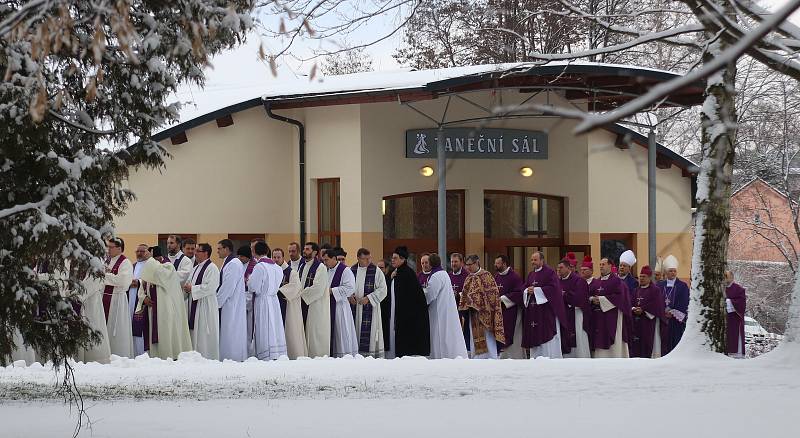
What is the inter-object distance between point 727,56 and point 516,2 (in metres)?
24.6

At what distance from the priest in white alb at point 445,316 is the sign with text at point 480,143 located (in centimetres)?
486

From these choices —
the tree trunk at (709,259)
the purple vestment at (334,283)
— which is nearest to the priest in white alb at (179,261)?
the purple vestment at (334,283)

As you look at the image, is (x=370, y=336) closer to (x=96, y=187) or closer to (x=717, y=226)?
(x=717, y=226)

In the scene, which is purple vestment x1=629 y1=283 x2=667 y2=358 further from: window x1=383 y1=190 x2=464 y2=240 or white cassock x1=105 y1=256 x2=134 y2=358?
white cassock x1=105 y1=256 x2=134 y2=358

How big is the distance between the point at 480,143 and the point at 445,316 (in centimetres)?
595

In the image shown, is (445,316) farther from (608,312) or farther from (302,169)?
(302,169)

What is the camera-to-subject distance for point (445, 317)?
19.5m

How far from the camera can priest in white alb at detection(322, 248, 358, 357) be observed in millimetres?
19516

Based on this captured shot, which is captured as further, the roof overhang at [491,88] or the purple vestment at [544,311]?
the roof overhang at [491,88]

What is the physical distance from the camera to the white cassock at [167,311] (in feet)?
60.7

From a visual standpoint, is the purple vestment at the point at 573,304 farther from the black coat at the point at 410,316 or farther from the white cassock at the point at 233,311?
the white cassock at the point at 233,311

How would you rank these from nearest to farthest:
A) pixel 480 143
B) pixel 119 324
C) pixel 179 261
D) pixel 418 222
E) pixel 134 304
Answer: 1. pixel 119 324
2. pixel 134 304
3. pixel 179 261
4. pixel 480 143
5. pixel 418 222

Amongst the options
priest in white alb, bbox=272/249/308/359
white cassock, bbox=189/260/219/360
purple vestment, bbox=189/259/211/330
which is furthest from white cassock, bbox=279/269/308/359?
purple vestment, bbox=189/259/211/330

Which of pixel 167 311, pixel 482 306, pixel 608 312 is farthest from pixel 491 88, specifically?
pixel 167 311
